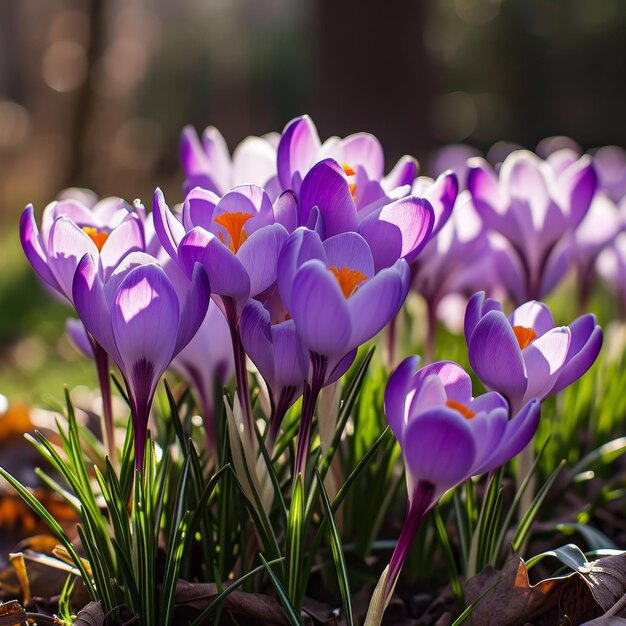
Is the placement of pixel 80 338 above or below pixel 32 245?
below

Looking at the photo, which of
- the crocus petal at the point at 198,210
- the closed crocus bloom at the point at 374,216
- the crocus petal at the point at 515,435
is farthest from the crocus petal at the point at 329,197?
the crocus petal at the point at 515,435

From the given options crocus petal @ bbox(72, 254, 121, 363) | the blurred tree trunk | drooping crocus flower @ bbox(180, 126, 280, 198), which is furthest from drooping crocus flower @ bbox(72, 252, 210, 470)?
the blurred tree trunk

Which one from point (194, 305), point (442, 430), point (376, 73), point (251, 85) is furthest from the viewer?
point (251, 85)

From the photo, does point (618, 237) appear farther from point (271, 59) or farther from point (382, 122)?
point (271, 59)

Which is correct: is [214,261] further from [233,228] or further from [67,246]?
[67,246]

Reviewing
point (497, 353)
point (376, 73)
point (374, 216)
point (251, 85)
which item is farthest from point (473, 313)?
point (251, 85)

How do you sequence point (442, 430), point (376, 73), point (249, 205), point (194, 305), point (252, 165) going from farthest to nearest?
point (376, 73) → point (252, 165) → point (249, 205) → point (194, 305) → point (442, 430)

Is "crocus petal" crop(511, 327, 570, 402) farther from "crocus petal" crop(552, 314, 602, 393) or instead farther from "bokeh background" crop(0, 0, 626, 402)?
"bokeh background" crop(0, 0, 626, 402)
